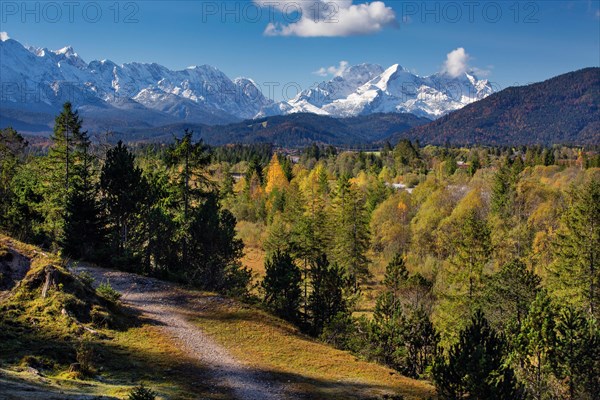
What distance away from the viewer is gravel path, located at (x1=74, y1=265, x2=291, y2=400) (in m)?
16.5

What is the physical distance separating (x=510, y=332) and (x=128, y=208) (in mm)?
23669

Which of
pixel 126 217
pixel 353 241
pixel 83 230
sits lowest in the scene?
pixel 353 241

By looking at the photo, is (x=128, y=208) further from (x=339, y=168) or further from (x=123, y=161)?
(x=339, y=168)

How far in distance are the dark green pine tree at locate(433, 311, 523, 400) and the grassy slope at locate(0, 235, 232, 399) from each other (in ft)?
25.6

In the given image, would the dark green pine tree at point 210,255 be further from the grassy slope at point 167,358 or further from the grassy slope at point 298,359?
the grassy slope at point 167,358

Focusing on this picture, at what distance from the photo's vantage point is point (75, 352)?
53.1ft

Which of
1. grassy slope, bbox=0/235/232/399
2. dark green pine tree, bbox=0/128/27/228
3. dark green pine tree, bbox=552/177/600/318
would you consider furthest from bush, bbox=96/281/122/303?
dark green pine tree, bbox=552/177/600/318

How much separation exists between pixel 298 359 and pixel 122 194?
1789 cm

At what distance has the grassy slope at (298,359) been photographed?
1722 cm

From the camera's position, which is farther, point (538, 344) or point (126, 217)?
point (126, 217)

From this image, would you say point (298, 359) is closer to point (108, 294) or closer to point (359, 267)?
point (108, 294)

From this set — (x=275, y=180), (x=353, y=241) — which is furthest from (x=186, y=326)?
(x=275, y=180)

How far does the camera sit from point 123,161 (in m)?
32.2

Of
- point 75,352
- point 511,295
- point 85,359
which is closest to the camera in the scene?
point 85,359
